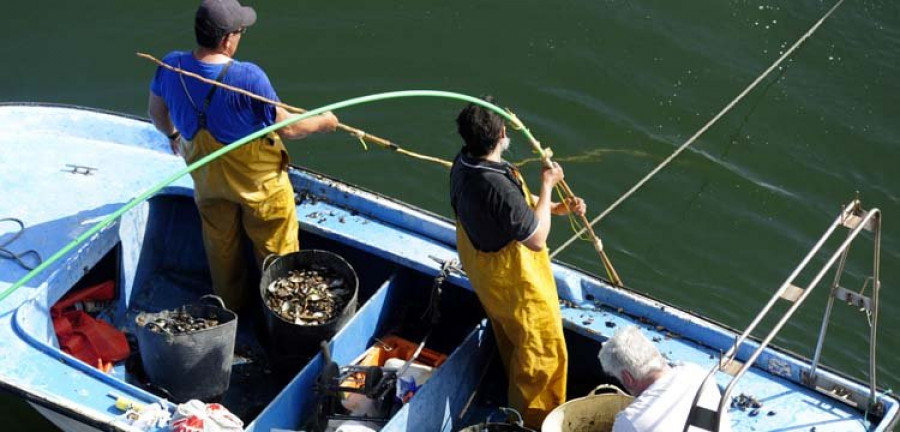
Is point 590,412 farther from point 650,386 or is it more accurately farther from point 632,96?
point 632,96

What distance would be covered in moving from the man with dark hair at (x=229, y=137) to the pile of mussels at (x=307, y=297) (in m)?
0.18

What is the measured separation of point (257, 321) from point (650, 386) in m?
2.65

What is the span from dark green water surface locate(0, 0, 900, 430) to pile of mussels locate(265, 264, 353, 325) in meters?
2.33

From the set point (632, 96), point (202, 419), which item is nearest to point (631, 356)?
point (202, 419)

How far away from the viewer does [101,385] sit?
491cm

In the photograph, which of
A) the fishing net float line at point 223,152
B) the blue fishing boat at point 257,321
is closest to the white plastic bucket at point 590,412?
the blue fishing boat at point 257,321

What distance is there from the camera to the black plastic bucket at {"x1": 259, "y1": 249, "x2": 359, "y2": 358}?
5477 mm

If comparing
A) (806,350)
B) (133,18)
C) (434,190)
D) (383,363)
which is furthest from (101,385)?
(133,18)

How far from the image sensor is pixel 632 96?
8805mm

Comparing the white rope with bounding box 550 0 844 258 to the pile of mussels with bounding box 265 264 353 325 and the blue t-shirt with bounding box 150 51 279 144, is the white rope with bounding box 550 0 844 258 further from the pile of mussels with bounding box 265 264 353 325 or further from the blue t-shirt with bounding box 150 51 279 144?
the blue t-shirt with bounding box 150 51 279 144

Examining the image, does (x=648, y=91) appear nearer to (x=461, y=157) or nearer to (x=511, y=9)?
(x=511, y=9)

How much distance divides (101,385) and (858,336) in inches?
188

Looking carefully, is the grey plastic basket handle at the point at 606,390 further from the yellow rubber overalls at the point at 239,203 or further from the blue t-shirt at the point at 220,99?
the blue t-shirt at the point at 220,99

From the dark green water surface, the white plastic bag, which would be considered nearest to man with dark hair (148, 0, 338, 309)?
the white plastic bag
